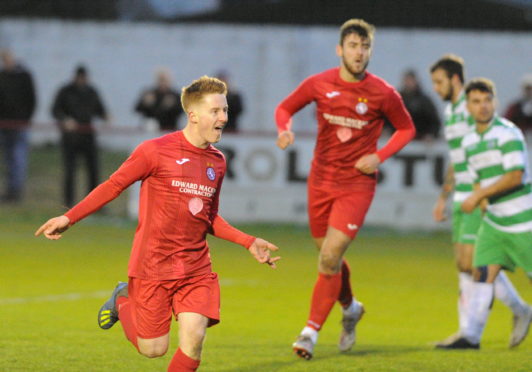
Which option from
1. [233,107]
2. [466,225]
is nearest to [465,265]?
[466,225]

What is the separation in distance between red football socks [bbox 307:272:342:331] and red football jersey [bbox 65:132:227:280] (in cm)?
183

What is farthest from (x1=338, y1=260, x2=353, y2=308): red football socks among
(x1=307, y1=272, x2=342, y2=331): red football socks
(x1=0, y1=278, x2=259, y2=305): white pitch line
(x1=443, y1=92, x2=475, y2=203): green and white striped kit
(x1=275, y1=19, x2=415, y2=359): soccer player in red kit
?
(x1=0, y1=278, x2=259, y2=305): white pitch line

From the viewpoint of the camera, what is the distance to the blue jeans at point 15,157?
59.8 ft

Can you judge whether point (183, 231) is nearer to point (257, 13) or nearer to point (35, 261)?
point (35, 261)

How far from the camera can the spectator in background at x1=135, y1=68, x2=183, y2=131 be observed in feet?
60.3

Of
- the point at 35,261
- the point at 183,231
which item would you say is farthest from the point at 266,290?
the point at 183,231

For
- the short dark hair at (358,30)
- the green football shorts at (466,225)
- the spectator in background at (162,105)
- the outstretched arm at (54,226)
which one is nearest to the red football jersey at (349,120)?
the short dark hair at (358,30)

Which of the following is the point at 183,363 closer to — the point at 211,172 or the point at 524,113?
the point at 211,172

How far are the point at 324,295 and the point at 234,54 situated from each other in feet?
77.9

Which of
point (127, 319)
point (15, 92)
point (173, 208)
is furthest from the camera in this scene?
point (15, 92)

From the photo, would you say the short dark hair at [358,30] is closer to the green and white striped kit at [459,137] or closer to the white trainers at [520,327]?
the green and white striped kit at [459,137]

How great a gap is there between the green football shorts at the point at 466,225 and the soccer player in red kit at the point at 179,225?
11.4ft

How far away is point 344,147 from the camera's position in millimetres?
8656

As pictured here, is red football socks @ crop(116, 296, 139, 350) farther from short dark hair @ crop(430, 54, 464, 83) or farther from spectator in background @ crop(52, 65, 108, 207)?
spectator in background @ crop(52, 65, 108, 207)
